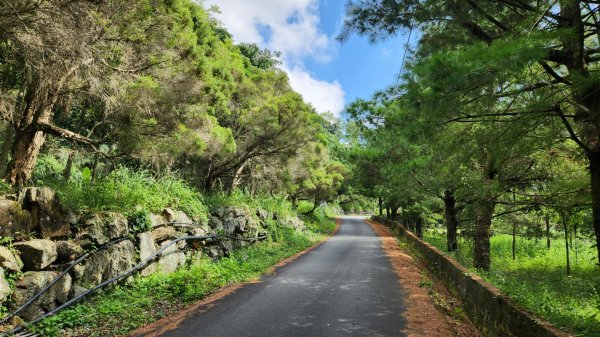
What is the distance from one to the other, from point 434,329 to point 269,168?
14.4 meters

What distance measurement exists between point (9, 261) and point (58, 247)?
960 millimetres

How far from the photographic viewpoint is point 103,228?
788cm

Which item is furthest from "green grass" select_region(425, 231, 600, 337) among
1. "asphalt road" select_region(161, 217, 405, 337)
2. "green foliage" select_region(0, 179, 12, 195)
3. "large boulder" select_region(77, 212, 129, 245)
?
"green foliage" select_region(0, 179, 12, 195)

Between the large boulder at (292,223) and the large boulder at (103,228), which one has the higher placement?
the large boulder at (292,223)

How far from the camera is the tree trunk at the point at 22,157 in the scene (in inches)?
290

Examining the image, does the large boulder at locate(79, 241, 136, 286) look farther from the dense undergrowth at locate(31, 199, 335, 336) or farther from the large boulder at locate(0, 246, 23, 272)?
the large boulder at locate(0, 246, 23, 272)

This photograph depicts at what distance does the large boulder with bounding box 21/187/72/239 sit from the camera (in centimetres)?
677

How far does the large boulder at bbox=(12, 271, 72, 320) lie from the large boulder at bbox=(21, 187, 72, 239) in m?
0.96

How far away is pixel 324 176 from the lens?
108 feet

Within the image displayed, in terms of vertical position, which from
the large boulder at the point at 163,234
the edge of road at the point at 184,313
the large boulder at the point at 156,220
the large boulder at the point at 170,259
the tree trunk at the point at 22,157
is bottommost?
the edge of road at the point at 184,313

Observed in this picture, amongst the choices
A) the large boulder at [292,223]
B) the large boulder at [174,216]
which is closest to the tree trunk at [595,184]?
the large boulder at [174,216]

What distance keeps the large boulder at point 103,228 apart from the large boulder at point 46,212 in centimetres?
31

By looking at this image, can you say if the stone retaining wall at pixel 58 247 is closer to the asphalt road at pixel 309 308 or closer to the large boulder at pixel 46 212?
the large boulder at pixel 46 212

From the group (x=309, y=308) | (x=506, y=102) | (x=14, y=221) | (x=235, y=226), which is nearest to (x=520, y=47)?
(x=506, y=102)
